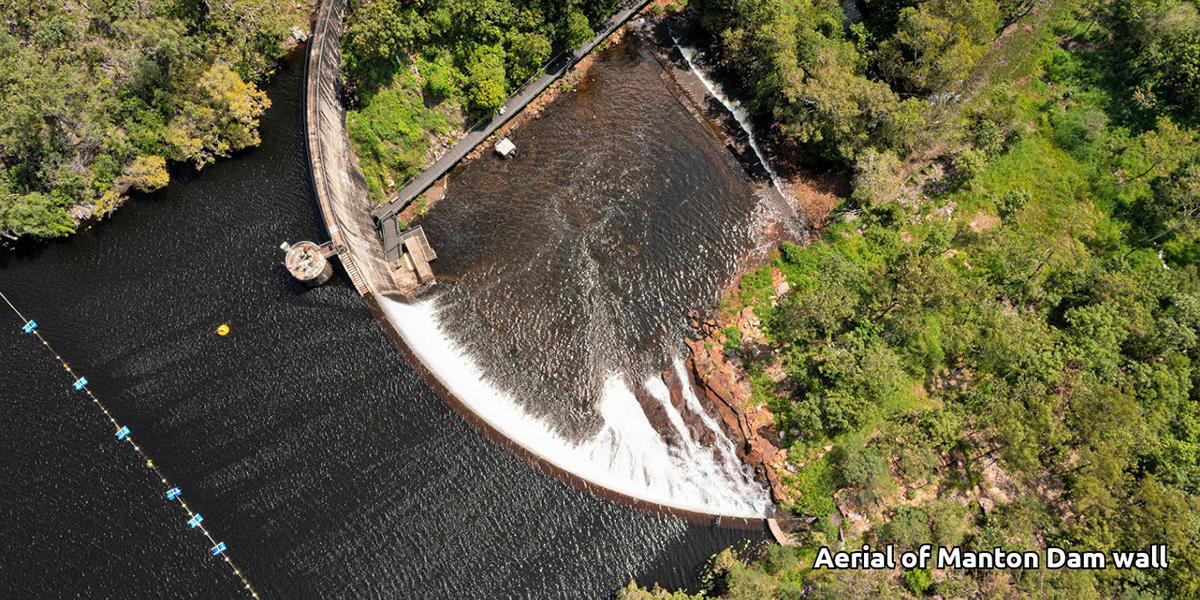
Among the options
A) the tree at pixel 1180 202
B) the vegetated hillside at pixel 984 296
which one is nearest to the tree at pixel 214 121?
the vegetated hillside at pixel 984 296

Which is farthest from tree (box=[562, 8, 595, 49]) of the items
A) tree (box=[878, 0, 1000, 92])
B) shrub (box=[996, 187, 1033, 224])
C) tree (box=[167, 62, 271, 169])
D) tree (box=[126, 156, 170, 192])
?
shrub (box=[996, 187, 1033, 224])

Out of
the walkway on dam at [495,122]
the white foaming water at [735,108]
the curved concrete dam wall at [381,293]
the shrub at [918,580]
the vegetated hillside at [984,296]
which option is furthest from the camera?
the white foaming water at [735,108]

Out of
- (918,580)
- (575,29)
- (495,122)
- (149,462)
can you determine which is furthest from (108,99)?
(918,580)

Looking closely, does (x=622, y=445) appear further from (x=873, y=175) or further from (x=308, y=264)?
(x=873, y=175)

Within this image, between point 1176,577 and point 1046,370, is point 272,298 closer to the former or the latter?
point 1046,370

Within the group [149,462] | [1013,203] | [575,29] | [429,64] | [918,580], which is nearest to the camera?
[918,580]

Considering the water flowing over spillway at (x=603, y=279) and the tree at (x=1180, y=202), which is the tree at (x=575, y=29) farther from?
the tree at (x=1180, y=202)
